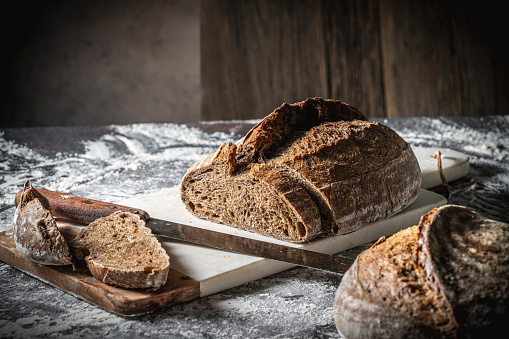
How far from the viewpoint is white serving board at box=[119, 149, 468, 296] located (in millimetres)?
1927

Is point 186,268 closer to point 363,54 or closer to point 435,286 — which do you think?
point 435,286

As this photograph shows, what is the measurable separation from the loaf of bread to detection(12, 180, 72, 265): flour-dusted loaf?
101 cm

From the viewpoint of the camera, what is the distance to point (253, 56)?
6.31 meters

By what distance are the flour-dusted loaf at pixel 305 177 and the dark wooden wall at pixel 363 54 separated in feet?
12.5

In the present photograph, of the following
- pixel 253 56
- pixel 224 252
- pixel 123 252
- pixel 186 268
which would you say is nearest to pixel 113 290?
pixel 123 252

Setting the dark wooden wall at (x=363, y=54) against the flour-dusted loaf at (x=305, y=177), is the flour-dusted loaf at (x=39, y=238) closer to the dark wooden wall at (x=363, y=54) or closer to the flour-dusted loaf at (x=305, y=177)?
the flour-dusted loaf at (x=305, y=177)

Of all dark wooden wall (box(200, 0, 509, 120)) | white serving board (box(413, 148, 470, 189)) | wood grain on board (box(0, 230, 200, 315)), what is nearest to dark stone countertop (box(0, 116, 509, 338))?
wood grain on board (box(0, 230, 200, 315))

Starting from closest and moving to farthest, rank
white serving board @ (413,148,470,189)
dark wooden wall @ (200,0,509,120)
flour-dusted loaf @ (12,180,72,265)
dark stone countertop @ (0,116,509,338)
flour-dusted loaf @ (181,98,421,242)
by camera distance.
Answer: dark stone countertop @ (0,116,509,338) < flour-dusted loaf @ (12,180,72,265) < flour-dusted loaf @ (181,98,421,242) < white serving board @ (413,148,470,189) < dark wooden wall @ (200,0,509,120)

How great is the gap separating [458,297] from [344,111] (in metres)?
1.44

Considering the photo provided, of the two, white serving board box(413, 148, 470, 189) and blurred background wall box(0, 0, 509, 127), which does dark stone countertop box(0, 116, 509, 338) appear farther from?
blurred background wall box(0, 0, 509, 127)

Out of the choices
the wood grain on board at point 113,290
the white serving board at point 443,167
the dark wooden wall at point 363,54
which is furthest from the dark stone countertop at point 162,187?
the dark wooden wall at point 363,54

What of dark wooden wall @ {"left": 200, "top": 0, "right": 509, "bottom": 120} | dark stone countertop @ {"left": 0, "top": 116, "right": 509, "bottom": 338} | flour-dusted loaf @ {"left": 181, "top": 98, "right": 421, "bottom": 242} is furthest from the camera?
dark wooden wall @ {"left": 200, "top": 0, "right": 509, "bottom": 120}

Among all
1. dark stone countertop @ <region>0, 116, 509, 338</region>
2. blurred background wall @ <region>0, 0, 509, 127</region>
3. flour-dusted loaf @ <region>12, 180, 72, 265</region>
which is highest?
blurred background wall @ <region>0, 0, 509, 127</region>

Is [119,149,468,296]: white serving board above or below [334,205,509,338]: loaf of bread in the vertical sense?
below
